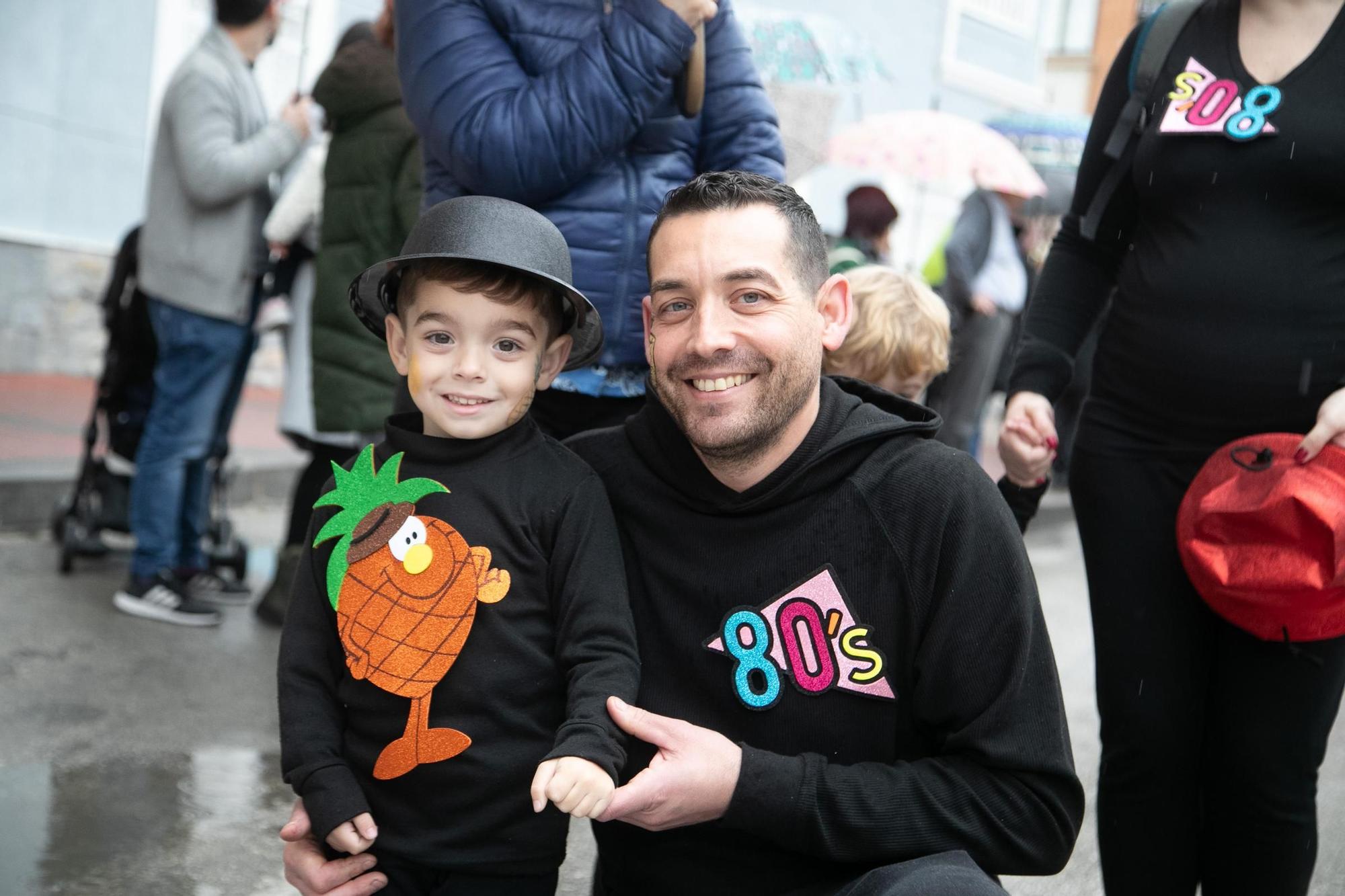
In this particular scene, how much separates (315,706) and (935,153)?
23.2 feet

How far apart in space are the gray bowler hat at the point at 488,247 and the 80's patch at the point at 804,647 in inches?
21.5

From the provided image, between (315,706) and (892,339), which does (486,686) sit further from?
(892,339)

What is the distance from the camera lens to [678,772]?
1.92 meters

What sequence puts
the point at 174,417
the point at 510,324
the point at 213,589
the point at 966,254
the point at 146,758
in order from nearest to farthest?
1. the point at 510,324
2. the point at 146,758
3. the point at 174,417
4. the point at 213,589
5. the point at 966,254

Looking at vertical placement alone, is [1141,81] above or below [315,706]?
above

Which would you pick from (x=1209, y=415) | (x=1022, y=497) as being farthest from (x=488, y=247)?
(x=1209, y=415)

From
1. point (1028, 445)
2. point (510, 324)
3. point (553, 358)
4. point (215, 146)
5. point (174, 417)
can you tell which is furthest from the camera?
point (174, 417)

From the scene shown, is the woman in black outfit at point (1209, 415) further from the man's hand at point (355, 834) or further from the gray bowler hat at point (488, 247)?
the man's hand at point (355, 834)

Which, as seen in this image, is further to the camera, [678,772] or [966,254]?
[966,254]

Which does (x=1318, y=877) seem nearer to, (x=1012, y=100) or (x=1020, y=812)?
(x=1020, y=812)

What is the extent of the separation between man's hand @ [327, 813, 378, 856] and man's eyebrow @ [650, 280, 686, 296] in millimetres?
875

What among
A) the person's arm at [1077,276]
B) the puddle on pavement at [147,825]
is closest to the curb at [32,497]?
the puddle on pavement at [147,825]

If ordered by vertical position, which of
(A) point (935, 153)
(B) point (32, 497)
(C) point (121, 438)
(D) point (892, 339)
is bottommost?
(B) point (32, 497)

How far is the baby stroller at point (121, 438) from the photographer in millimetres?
5609
